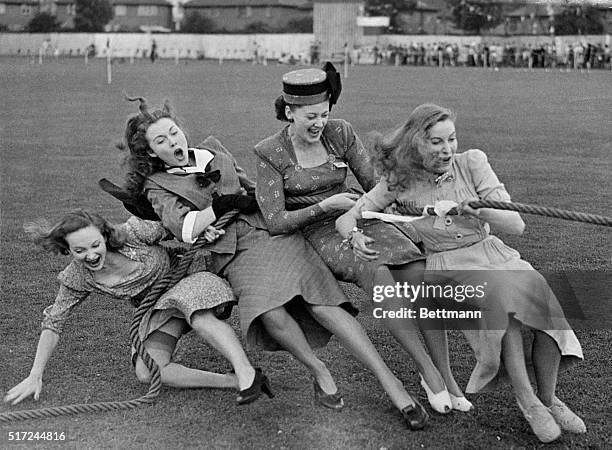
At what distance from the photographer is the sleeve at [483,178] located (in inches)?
122

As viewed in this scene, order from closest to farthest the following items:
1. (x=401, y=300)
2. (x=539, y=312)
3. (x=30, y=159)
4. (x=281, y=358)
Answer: (x=539, y=312)
(x=401, y=300)
(x=281, y=358)
(x=30, y=159)

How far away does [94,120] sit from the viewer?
14.6m

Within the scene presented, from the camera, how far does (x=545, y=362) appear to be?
308 cm

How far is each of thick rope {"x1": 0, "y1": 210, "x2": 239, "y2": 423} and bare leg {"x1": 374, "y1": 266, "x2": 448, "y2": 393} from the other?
68 centimetres

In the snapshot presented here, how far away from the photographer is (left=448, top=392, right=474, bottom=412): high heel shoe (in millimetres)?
3291

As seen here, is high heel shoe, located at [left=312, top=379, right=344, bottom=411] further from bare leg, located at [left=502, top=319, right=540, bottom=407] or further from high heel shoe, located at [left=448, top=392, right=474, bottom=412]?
bare leg, located at [left=502, top=319, right=540, bottom=407]

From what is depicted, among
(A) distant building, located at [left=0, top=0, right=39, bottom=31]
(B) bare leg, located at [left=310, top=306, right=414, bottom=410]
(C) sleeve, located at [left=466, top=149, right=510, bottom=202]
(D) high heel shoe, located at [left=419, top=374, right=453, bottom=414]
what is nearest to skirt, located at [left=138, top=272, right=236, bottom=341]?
(B) bare leg, located at [left=310, top=306, right=414, bottom=410]

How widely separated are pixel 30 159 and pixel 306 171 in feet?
24.4

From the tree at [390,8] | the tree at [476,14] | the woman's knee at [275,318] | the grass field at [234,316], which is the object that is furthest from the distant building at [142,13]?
the woman's knee at [275,318]

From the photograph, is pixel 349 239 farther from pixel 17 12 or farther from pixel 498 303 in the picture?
pixel 17 12

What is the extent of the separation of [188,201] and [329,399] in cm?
95

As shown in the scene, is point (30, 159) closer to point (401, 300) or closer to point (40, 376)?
point (40, 376)

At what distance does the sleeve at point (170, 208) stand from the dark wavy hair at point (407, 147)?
78cm

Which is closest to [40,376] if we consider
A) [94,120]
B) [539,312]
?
[539,312]
